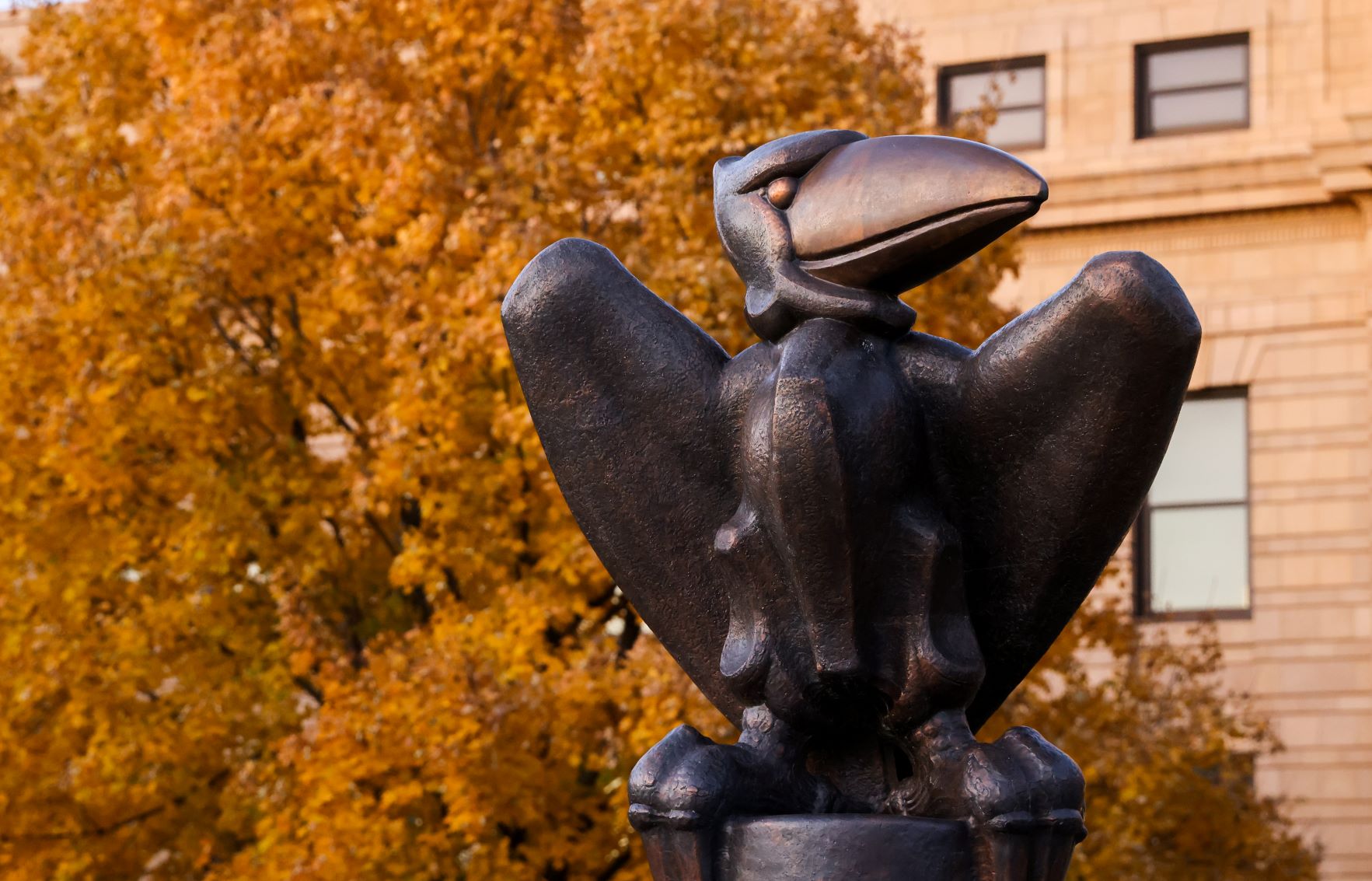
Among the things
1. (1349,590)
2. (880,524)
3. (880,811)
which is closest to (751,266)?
(880,524)

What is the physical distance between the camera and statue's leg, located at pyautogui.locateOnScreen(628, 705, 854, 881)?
13.3 ft

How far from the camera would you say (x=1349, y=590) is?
19531mm

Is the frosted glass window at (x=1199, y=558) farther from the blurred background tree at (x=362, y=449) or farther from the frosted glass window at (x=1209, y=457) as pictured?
the blurred background tree at (x=362, y=449)

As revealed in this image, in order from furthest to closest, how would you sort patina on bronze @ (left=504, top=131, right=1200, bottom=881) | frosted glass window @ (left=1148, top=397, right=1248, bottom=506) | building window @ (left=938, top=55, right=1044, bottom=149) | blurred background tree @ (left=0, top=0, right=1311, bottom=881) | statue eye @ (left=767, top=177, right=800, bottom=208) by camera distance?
building window @ (left=938, top=55, right=1044, bottom=149)
frosted glass window @ (left=1148, top=397, right=1248, bottom=506)
blurred background tree @ (left=0, top=0, right=1311, bottom=881)
statue eye @ (left=767, top=177, right=800, bottom=208)
patina on bronze @ (left=504, top=131, right=1200, bottom=881)

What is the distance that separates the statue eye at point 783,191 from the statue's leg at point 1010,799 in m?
1.32

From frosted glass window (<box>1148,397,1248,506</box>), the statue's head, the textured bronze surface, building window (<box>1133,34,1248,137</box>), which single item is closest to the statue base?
the textured bronze surface

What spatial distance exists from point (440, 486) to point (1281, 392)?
1145 cm

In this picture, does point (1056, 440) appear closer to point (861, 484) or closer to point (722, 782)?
point (861, 484)

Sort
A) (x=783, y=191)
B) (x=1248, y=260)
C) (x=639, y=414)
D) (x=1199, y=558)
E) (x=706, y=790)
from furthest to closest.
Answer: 1. (x=1248, y=260)
2. (x=1199, y=558)
3. (x=639, y=414)
4. (x=783, y=191)
5. (x=706, y=790)

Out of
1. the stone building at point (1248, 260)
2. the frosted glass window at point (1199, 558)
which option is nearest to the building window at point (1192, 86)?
the stone building at point (1248, 260)

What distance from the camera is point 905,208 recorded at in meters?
4.23

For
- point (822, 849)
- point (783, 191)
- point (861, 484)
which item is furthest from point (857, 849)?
point (783, 191)

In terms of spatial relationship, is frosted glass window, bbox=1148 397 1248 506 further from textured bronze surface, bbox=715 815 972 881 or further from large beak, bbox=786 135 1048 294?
textured bronze surface, bbox=715 815 972 881

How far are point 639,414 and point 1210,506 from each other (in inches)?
676
